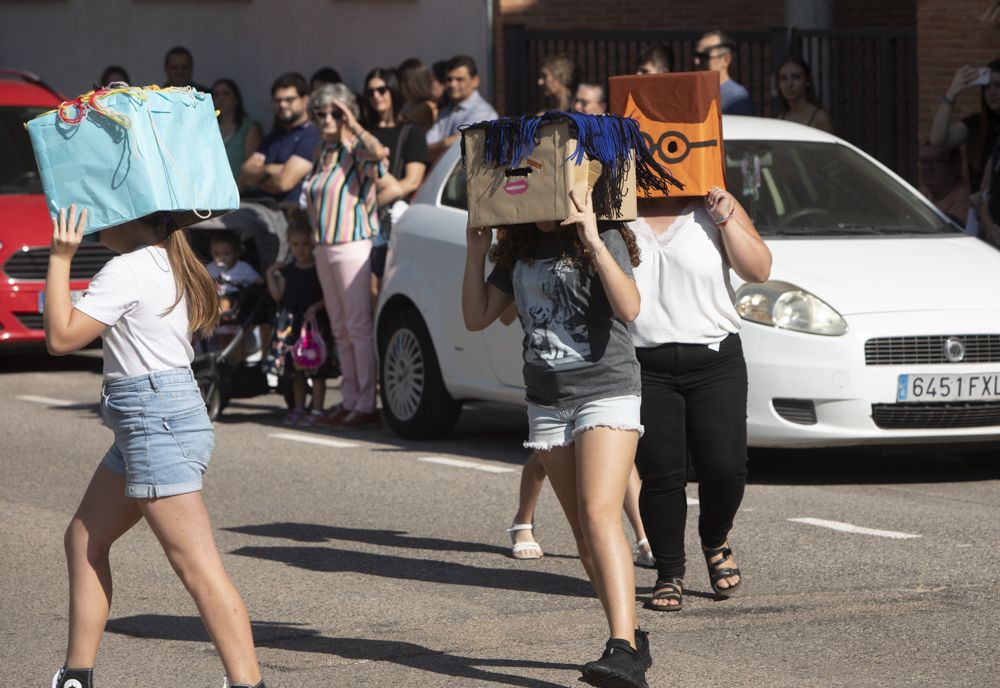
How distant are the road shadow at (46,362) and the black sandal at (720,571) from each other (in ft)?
31.6

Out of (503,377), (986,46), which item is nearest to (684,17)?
(986,46)

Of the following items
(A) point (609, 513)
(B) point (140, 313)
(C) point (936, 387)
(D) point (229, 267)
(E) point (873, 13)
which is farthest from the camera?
(E) point (873, 13)

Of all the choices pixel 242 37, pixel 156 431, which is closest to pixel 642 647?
pixel 156 431

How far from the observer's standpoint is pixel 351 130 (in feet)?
39.8

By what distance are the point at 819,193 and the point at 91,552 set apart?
6.02m

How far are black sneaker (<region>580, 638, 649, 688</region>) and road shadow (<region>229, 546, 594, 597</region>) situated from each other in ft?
5.49

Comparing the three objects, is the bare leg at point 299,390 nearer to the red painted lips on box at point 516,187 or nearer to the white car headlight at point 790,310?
the white car headlight at point 790,310

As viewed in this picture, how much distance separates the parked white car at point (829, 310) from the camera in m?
9.30

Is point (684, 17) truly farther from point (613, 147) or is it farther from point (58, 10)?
point (613, 147)

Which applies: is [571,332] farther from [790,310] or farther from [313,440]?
[313,440]

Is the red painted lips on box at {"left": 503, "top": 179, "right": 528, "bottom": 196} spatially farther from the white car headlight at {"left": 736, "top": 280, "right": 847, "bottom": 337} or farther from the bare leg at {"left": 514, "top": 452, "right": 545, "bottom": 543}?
the white car headlight at {"left": 736, "top": 280, "right": 847, "bottom": 337}

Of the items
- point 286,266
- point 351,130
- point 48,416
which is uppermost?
point 351,130

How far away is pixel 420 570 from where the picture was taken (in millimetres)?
7809

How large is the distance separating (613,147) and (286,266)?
23.6ft
